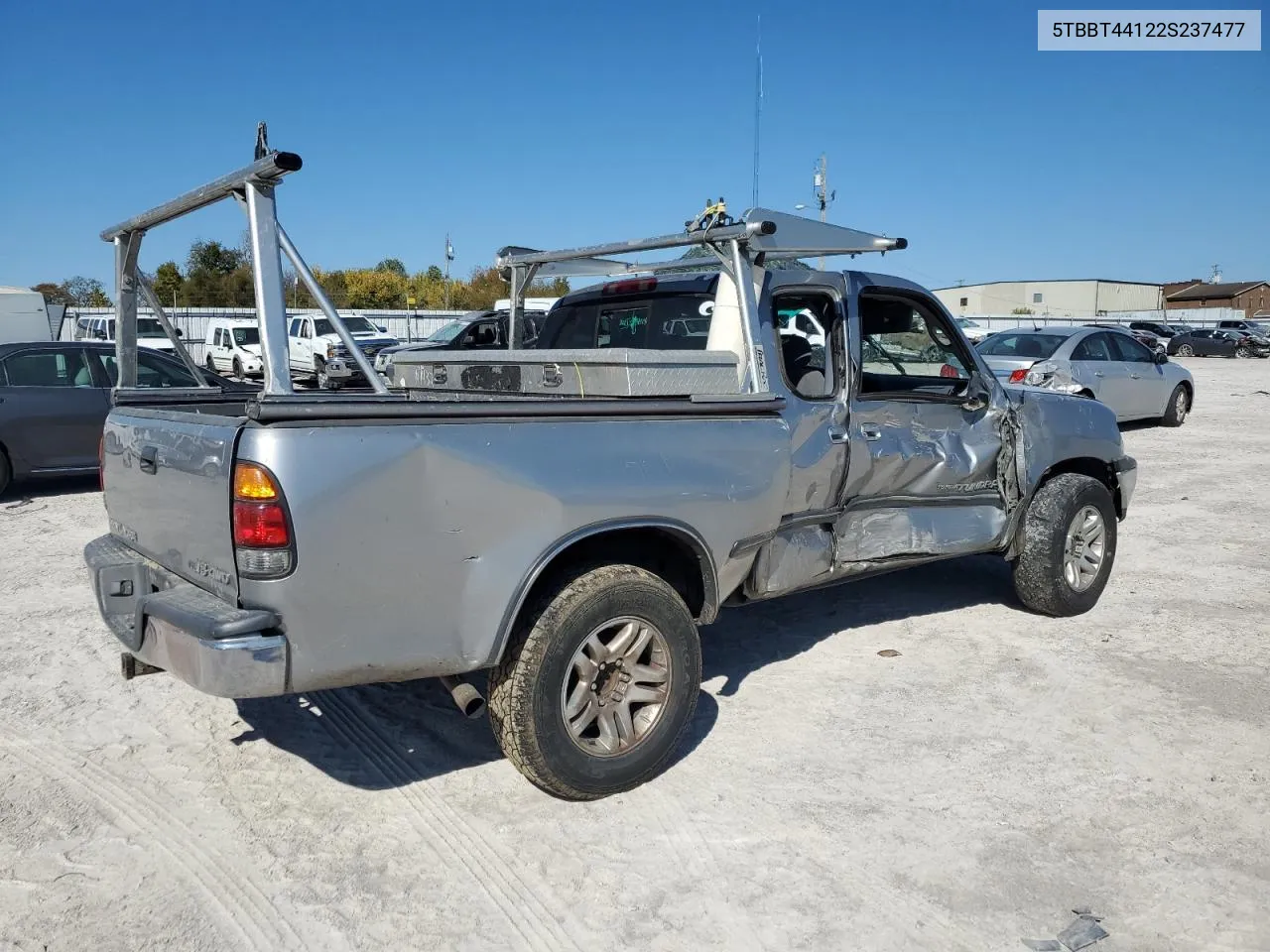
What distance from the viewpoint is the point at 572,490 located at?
3.33m

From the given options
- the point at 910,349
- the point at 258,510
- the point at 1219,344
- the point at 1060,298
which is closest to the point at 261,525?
the point at 258,510

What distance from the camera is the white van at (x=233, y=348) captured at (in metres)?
24.2

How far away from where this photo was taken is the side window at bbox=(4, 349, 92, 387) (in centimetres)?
921

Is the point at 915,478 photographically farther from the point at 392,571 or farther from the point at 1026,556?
the point at 392,571

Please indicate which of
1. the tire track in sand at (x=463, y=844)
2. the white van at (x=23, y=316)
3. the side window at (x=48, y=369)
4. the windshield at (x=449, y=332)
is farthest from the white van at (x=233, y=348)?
the tire track in sand at (x=463, y=844)

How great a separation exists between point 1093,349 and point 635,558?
1217 cm

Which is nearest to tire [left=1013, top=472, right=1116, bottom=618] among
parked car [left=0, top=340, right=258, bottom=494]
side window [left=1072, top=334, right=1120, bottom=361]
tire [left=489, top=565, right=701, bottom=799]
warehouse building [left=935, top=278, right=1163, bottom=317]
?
tire [left=489, top=565, right=701, bottom=799]

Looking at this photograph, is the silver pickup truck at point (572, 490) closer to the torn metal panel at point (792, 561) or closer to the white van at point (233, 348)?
the torn metal panel at point (792, 561)

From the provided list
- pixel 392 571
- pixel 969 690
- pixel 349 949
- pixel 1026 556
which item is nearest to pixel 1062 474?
pixel 1026 556

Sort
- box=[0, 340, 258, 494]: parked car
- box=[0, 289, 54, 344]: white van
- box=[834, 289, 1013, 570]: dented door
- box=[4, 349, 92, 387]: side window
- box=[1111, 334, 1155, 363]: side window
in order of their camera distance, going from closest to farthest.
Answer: box=[834, 289, 1013, 570]: dented door → box=[0, 340, 258, 494]: parked car → box=[4, 349, 92, 387]: side window → box=[1111, 334, 1155, 363]: side window → box=[0, 289, 54, 344]: white van

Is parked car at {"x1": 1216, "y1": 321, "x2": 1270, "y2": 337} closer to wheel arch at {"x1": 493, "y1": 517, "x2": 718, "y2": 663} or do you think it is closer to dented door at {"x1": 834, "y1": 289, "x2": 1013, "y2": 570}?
dented door at {"x1": 834, "y1": 289, "x2": 1013, "y2": 570}

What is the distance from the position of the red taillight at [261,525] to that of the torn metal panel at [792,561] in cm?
206

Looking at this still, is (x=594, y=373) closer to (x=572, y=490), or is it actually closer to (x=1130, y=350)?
(x=572, y=490)

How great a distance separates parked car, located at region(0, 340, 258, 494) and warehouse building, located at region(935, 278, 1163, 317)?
3421 inches
